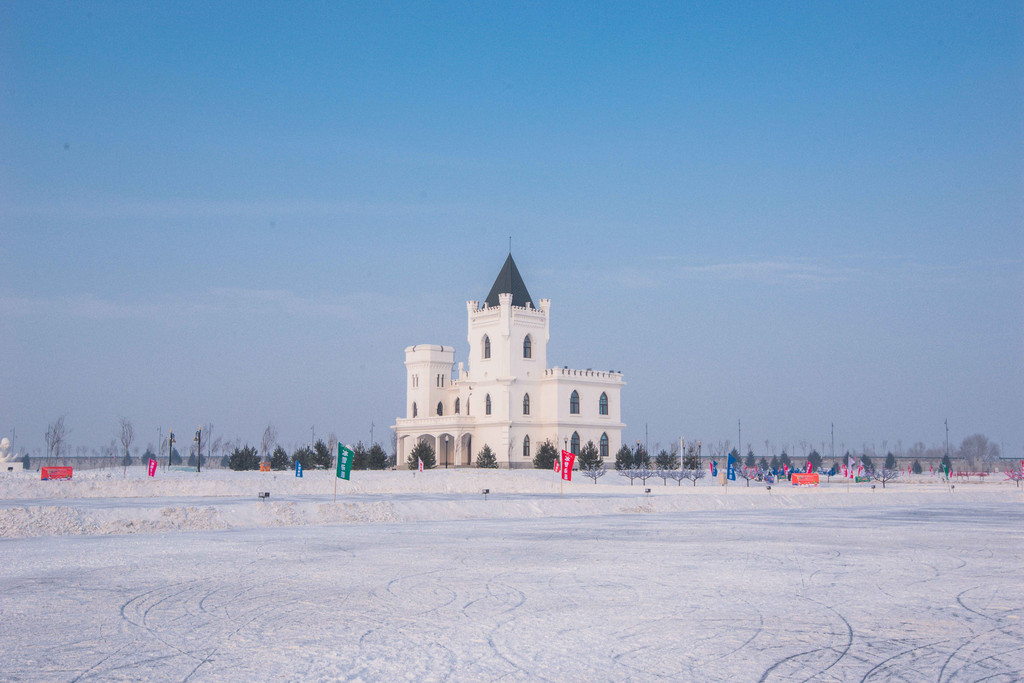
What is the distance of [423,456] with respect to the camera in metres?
69.1

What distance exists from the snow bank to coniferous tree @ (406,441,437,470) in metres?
9.66

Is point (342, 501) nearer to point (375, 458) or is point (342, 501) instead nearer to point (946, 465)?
point (375, 458)

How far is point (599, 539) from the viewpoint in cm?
2053

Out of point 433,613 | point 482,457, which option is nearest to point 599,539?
point 433,613

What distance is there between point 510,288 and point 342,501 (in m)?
40.6

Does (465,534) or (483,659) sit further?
(465,534)

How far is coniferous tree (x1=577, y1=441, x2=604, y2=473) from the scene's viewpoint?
67.3 m

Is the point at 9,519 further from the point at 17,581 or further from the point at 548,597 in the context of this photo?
the point at 548,597

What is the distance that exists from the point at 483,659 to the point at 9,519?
56.9ft

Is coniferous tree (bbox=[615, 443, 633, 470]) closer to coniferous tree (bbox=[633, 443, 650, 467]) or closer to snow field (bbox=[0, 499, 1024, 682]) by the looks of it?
coniferous tree (bbox=[633, 443, 650, 467])

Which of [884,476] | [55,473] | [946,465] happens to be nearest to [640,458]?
[884,476]

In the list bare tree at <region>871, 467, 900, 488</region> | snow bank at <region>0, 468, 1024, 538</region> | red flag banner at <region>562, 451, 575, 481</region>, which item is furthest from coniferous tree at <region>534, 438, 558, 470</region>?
red flag banner at <region>562, 451, 575, 481</region>

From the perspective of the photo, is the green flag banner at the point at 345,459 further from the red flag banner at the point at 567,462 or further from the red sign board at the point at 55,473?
the red sign board at the point at 55,473

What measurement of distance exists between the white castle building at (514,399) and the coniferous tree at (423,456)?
188 centimetres
